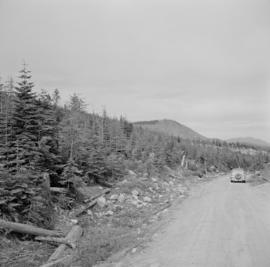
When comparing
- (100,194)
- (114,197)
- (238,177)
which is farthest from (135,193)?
(238,177)

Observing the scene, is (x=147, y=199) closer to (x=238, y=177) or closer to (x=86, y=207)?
(x=86, y=207)

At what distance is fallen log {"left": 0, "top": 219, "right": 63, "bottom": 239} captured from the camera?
24.3 ft

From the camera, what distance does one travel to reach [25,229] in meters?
7.67

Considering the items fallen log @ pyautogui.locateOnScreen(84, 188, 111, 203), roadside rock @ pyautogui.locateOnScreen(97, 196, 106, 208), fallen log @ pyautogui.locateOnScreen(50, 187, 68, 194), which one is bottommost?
roadside rock @ pyautogui.locateOnScreen(97, 196, 106, 208)

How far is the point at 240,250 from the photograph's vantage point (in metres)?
6.71

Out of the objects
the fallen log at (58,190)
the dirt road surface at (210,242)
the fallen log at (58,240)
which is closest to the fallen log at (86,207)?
the fallen log at (58,190)

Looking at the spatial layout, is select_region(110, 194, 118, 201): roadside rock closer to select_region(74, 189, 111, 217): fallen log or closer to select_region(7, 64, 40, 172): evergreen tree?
select_region(74, 189, 111, 217): fallen log

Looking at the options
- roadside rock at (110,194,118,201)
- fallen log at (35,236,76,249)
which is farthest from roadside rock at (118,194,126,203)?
fallen log at (35,236,76,249)

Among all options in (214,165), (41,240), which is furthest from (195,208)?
(214,165)

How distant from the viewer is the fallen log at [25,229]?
24.3 ft

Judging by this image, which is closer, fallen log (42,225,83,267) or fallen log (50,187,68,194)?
fallen log (42,225,83,267)

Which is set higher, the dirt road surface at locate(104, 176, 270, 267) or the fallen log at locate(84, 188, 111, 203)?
the fallen log at locate(84, 188, 111, 203)

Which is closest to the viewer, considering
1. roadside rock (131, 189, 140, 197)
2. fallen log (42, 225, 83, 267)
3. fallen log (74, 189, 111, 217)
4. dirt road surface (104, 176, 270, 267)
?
dirt road surface (104, 176, 270, 267)

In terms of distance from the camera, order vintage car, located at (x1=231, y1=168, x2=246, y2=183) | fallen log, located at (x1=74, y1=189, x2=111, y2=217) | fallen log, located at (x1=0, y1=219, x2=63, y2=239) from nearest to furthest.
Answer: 1. fallen log, located at (x1=0, y1=219, x2=63, y2=239)
2. fallen log, located at (x1=74, y1=189, x2=111, y2=217)
3. vintage car, located at (x1=231, y1=168, x2=246, y2=183)
